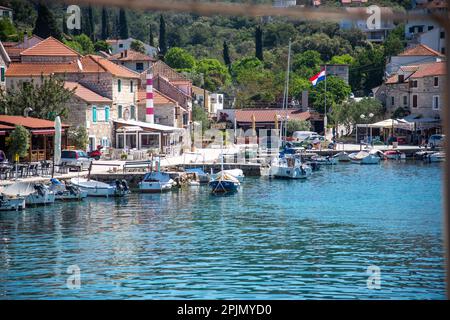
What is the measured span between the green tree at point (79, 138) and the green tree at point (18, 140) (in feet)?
37.9

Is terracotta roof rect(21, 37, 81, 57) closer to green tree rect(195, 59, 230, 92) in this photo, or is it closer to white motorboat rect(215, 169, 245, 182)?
white motorboat rect(215, 169, 245, 182)

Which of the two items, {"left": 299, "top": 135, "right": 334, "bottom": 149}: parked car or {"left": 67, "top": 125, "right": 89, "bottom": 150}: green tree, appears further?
{"left": 299, "top": 135, "right": 334, "bottom": 149}: parked car

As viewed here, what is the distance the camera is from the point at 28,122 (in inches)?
2005

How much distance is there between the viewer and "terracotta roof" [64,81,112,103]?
63344mm

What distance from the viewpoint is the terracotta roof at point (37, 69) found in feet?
214

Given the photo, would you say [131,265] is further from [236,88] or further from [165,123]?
[236,88]

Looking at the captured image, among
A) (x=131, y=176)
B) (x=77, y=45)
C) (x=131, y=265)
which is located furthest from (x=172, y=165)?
(x=77, y=45)

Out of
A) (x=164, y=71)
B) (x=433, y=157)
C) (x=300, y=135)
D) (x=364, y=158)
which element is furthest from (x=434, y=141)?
(x=164, y=71)

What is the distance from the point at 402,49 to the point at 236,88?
76.5 feet

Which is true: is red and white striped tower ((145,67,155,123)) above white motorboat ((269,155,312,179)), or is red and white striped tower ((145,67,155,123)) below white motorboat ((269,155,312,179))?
above

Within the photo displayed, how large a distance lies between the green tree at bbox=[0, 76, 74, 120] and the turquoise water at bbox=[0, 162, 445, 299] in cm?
1154

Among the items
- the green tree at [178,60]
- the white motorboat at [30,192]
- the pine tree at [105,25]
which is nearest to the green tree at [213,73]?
the green tree at [178,60]

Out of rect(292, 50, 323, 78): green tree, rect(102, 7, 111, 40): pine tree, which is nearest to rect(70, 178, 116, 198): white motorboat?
rect(292, 50, 323, 78): green tree

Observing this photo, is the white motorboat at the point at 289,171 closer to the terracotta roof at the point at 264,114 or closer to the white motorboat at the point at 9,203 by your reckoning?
the white motorboat at the point at 9,203
